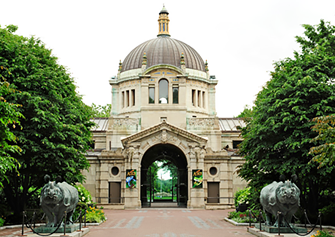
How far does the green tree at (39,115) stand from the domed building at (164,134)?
46.0ft

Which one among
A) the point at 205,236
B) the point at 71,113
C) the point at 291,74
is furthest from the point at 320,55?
the point at 71,113

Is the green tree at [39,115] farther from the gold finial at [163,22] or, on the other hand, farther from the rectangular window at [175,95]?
the gold finial at [163,22]

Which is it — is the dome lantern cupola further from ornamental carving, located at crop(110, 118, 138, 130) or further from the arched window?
ornamental carving, located at crop(110, 118, 138, 130)

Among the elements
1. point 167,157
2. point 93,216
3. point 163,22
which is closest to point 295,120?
point 93,216

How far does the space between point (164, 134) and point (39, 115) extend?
60.8ft

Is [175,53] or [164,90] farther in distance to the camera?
[175,53]

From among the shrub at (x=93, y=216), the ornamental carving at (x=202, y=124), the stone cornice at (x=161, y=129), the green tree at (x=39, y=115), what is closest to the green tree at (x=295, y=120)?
the shrub at (x=93, y=216)

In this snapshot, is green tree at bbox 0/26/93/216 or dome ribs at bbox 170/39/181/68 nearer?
green tree at bbox 0/26/93/216

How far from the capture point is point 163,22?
6662 centimetres

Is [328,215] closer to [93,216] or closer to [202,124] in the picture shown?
[93,216]

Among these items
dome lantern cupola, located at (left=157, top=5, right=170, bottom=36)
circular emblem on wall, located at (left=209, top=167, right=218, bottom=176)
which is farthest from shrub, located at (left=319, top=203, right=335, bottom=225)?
dome lantern cupola, located at (left=157, top=5, right=170, bottom=36)

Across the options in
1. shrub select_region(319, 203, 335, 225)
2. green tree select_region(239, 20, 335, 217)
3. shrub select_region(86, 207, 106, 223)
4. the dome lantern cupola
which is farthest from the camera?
the dome lantern cupola

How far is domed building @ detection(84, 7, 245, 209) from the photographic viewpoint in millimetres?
41062

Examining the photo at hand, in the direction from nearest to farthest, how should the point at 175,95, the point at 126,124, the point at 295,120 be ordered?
the point at 295,120, the point at 126,124, the point at 175,95
